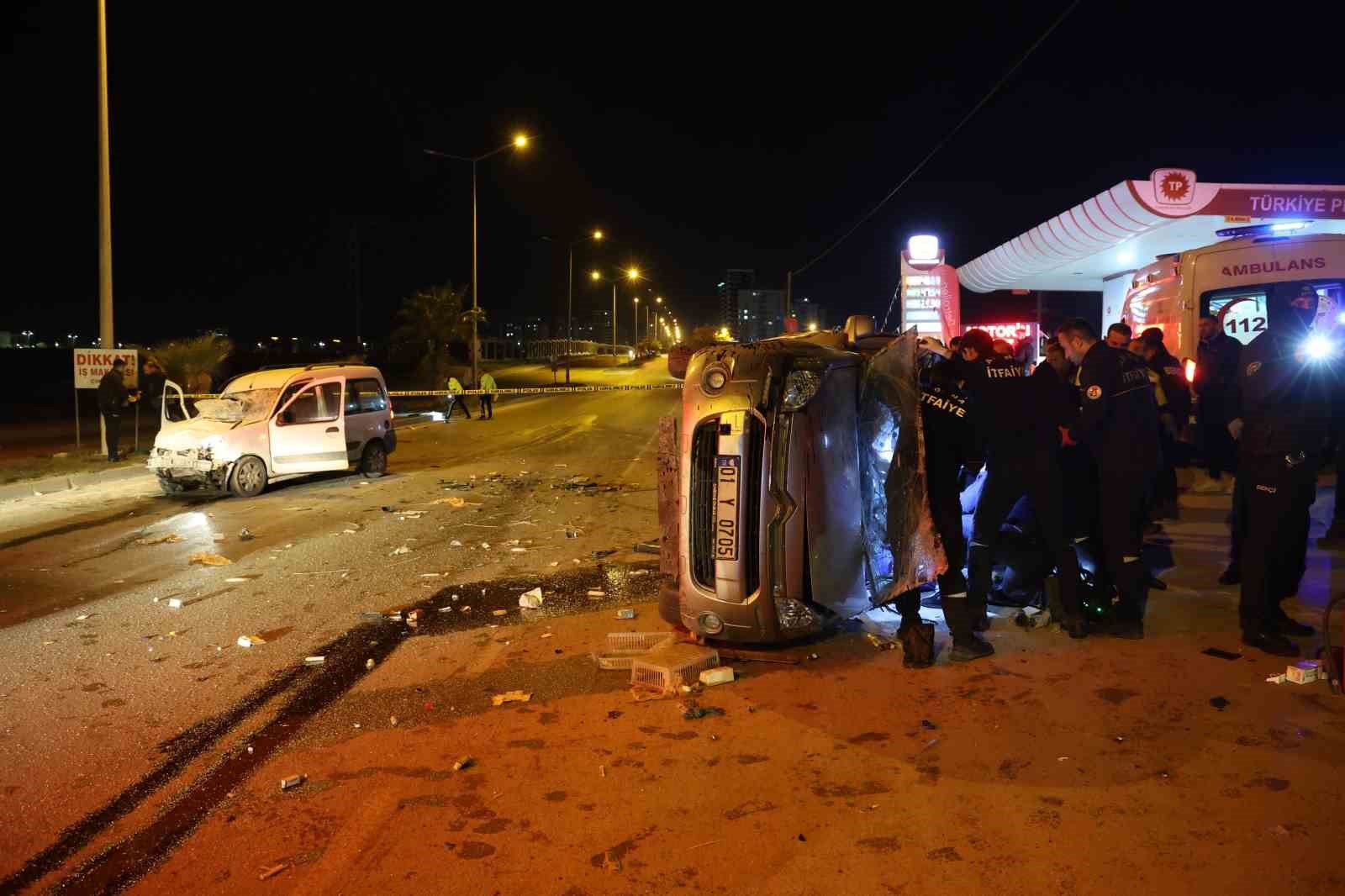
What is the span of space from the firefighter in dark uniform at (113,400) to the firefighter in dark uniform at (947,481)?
15.4 metres

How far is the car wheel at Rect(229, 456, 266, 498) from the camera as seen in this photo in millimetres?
12938

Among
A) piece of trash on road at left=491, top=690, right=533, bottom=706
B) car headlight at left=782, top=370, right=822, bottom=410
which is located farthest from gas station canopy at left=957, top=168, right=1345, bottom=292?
piece of trash on road at left=491, top=690, right=533, bottom=706

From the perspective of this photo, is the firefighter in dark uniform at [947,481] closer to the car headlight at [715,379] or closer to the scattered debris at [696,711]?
the car headlight at [715,379]

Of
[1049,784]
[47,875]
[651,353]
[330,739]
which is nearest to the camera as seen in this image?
[47,875]

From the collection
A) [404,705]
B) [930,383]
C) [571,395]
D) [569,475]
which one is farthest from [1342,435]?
[571,395]

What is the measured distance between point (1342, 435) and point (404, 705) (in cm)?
764

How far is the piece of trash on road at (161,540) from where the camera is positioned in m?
9.86

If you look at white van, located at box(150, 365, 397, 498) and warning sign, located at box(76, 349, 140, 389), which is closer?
white van, located at box(150, 365, 397, 498)

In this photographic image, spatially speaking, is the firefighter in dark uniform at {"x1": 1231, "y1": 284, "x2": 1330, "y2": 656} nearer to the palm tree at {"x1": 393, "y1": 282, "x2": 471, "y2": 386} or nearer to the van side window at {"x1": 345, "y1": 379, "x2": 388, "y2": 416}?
the van side window at {"x1": 345, "y1": 379, "x2": 388, "y2": 416}

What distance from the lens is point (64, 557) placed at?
9.20 m

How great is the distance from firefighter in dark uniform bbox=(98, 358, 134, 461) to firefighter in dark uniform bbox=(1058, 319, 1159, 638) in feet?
52.3

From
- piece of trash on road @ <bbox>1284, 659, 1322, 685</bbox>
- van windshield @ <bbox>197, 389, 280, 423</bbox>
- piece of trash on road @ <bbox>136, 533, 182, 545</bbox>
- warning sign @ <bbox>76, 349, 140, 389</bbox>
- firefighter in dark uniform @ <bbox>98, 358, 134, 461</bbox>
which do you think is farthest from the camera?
warning sign @ <bbox>76, 349, 140, 389</bbox>

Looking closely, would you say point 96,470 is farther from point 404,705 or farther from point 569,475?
point 404,705

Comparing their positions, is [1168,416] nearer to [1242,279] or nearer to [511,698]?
[1242,279]
